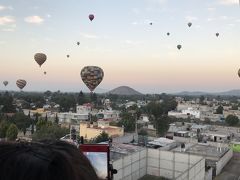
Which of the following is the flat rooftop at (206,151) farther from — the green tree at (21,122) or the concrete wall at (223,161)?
the green tree at (21,122)

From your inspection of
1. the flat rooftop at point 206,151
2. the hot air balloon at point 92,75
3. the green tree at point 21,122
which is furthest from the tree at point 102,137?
the green tree at point 21,122

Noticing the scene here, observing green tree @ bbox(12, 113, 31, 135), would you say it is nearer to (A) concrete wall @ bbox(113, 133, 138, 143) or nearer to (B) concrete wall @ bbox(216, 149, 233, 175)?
(A) concrete wall @ bbox(113, 133, 138, 143)

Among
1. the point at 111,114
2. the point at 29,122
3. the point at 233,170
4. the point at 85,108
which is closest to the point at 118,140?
the point at 233,170

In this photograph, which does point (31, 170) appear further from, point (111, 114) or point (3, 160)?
point (111, 114)

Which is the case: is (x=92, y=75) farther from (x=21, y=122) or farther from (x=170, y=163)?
(x=21, y=122)

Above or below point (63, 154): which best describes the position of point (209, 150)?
below

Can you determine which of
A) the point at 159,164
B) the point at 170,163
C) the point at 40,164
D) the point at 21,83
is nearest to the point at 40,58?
the point at 21,83
